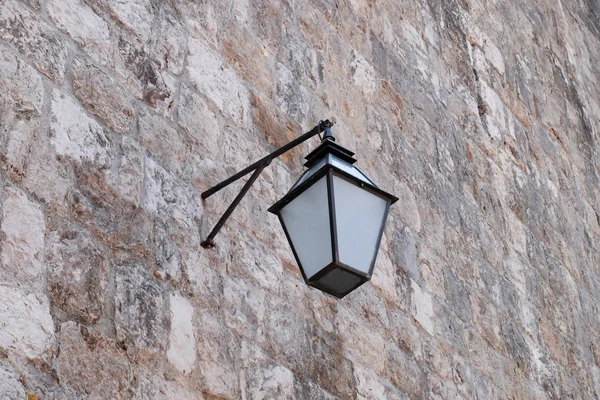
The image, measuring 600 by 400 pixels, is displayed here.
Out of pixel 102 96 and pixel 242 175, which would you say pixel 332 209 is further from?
pixel 102 96

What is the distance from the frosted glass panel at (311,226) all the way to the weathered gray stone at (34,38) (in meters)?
0.67

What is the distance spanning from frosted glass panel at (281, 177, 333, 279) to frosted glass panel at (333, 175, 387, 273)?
3 cm

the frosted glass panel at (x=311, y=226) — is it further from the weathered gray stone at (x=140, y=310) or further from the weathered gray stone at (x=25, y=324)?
the weathered gray stone at (x=25, y=324)

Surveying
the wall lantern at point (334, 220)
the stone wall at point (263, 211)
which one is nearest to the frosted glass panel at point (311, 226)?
the wall lantern at point (334, 220)

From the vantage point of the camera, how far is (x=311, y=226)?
114 inches

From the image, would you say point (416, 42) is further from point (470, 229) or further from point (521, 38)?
point (521, 38)

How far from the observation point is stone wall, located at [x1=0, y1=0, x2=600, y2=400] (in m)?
2.71

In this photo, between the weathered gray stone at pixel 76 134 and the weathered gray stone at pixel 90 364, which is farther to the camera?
the weathered gray stone at pixel 76 134

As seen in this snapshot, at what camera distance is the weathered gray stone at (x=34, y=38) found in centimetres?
281

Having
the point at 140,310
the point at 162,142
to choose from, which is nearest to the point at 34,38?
the point at 162,142

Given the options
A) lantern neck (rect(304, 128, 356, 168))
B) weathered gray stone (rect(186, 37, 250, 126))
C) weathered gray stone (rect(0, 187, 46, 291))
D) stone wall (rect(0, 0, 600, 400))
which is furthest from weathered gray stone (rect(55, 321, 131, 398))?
weathered gray stone (rect(186, 37, 250, 126))

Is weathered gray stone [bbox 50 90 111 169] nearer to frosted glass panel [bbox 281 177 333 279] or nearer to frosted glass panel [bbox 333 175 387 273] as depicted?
frosted glass panel [bbox 281 177 333 279]

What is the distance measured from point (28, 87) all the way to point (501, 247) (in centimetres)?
280

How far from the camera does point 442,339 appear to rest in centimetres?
426
